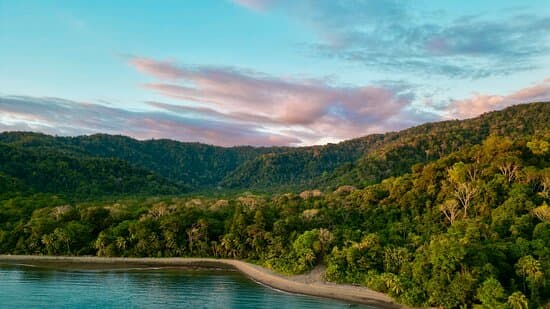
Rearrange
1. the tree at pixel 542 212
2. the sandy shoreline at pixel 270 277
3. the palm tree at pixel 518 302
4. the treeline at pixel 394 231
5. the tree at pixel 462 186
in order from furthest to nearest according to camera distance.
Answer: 1. the tree at pixel 462 186
2. the tree at pixel 542 212
3. the sandy shoreline at pixel 270 277
4. the treeline at pixel 394 231
5. the palm tree at pixel 518 302

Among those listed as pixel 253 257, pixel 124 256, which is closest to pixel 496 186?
pixel 253 257

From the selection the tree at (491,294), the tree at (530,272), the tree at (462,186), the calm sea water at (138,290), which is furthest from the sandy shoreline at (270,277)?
the tree at (462,186)

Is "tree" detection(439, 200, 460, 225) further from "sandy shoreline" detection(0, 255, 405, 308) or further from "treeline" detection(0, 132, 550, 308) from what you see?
"sandy shoreline" detection(0, 255, 405, 308)

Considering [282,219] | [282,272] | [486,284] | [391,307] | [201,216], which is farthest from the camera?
[201,216]

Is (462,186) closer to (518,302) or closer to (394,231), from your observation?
(394,231)

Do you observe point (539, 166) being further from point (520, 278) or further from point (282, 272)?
point (282, 272)

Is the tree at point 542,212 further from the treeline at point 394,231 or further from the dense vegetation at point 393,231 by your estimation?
the dense vegetation at point 393,231
